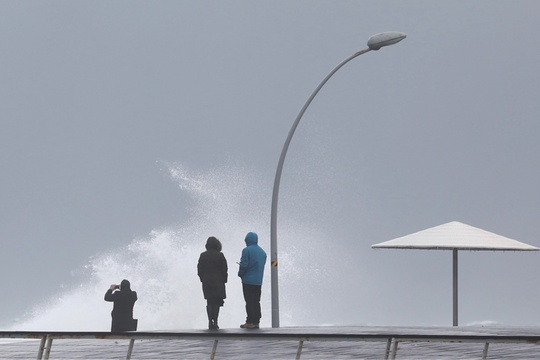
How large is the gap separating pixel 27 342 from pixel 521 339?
12.5m

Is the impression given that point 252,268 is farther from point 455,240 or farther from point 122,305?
point 455,240

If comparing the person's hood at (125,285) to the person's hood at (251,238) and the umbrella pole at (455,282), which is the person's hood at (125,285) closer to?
the person's hood at (251,238)

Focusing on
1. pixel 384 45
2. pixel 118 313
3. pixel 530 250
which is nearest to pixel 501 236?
pixel 530 250

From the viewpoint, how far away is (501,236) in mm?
29344

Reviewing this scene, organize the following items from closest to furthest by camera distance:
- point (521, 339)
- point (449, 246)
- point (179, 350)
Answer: point (521, 339)
point (179, 350)
point (449, 246)

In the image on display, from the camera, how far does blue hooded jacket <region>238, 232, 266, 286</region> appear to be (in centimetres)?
2045

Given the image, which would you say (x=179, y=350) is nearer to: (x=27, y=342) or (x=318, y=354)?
(x=318, y=354)

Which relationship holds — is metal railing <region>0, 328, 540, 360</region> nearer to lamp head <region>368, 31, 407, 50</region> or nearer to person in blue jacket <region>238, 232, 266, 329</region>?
person in blue jacket <region>238, 232, 266, 329</region>

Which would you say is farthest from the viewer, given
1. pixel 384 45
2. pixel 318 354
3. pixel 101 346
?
pixel 384 45

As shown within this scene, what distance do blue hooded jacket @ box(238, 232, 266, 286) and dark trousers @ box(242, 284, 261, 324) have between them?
16 cm

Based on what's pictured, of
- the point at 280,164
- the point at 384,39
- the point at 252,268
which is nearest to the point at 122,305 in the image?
the point at 252,268

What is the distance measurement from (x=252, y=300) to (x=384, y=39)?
6.33 metres

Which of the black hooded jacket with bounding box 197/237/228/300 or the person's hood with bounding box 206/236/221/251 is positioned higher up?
the person's hood with bounding box 206/236/221/251

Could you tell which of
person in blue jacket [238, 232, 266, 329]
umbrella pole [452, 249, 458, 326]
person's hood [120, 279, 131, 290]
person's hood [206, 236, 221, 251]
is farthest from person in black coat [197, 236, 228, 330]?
umbrella pole [452, 249, 458, 326]
